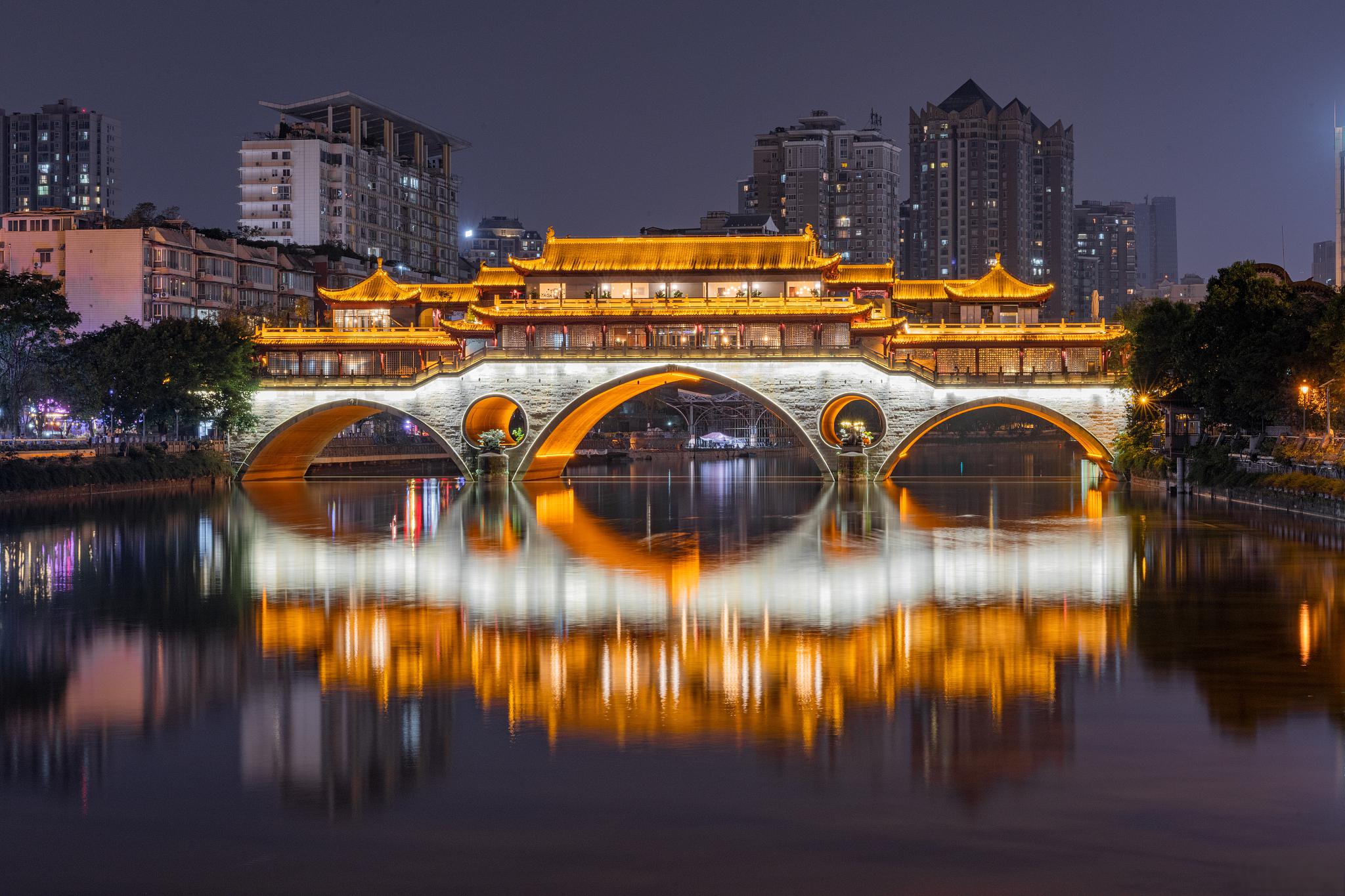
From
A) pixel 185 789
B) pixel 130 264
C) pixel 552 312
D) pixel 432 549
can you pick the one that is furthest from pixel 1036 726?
pixel 130 264

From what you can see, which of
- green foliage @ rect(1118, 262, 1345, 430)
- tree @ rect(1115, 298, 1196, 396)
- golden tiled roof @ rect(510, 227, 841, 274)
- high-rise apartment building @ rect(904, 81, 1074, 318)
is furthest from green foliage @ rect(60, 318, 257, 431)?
high-rise apartment building @ rect(904, 81, 1074, 318)

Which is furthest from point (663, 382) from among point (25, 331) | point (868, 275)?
point (25, 331)

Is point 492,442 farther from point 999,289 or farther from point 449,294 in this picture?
point 999,289

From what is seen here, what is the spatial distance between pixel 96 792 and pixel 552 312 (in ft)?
148

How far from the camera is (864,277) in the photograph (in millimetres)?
60031

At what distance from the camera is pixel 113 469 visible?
5041cm

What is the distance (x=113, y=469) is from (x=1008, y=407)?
34.3 metres

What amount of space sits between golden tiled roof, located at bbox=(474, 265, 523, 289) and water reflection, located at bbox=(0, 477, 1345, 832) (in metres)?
28.8

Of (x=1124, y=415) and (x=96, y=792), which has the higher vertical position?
(x=1124, y=415)

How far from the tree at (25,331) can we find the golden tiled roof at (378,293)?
39.1 feet

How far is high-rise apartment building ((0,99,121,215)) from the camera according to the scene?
6038 inches

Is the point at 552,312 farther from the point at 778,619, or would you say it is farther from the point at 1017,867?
the point at 1017,867

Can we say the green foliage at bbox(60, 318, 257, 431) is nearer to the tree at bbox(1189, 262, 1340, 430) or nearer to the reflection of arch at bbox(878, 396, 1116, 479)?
the reflection of arch at bbox(878, 396, 1116, 479)

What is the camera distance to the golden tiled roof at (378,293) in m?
62.5
